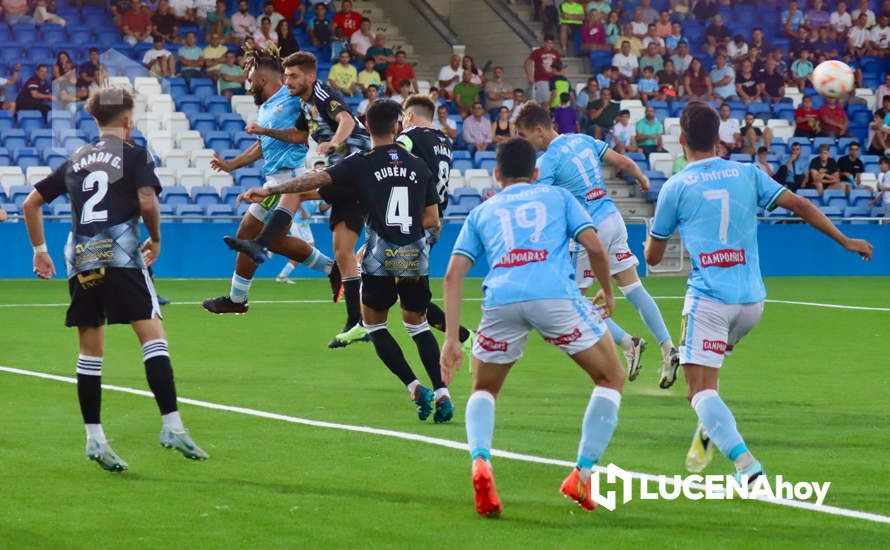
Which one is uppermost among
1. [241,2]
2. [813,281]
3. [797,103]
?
[241,2]

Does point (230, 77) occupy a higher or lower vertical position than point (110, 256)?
lower

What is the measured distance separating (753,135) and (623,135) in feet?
9.53

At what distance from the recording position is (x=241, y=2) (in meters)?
27.2

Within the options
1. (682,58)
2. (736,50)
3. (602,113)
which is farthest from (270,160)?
(736,50)

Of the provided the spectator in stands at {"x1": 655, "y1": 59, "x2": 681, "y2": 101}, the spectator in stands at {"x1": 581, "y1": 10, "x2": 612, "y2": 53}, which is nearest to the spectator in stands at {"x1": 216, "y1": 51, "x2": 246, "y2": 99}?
the spectator in stands at {"x1": 581, "y1": 10, "x2": 612, "y2": 53}

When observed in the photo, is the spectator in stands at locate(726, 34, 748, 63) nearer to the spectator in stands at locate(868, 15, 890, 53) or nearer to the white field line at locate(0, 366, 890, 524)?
the spectator in stands at locate(868, 15, 890, 53)

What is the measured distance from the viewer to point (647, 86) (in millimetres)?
30203

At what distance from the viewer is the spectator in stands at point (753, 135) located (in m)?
29.2

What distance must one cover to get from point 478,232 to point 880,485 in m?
2.49

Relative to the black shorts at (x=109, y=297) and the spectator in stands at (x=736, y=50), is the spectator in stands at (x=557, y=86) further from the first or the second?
the black shorts at (x=109, y=297)

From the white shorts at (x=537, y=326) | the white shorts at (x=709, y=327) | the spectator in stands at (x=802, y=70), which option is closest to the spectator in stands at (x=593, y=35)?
the spectator in stands at (x=802, y=70)

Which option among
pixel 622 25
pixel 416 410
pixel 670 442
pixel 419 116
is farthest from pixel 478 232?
pixel 622 25

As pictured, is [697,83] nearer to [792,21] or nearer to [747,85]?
[747,85]

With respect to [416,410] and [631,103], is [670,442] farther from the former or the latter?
[631,103]
